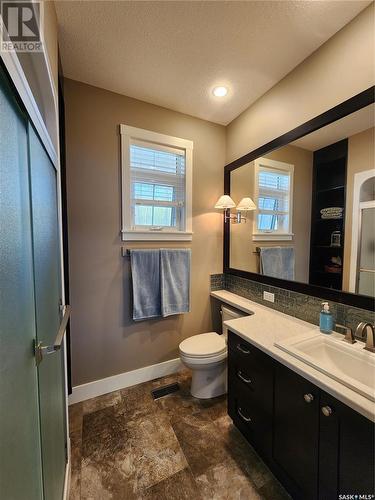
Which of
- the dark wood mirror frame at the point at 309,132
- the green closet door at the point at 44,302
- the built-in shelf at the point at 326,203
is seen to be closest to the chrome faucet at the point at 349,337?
the dark wood mirror frame at the point at 309,132

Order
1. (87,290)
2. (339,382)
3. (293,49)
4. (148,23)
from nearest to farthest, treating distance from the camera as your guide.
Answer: (339,382) → (148,23) → (293,49) → (87,290)

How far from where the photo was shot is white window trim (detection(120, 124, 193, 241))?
188cm

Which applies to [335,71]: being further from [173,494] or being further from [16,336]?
[173,494]

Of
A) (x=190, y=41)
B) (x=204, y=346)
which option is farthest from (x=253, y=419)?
(x=190, y=41)

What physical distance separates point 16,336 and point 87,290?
1.35 meters

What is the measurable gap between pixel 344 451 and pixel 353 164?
1484 millimetres

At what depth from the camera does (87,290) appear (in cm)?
182

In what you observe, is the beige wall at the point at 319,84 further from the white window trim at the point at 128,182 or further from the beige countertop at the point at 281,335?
the beige countertop at the point at 281,335

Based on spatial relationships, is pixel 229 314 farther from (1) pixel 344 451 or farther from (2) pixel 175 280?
(1) pixel 344 451

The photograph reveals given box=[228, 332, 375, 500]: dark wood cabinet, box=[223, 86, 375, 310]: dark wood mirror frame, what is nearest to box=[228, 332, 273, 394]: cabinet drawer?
box=[228, 332, 375, 500]: dark wood cabinet

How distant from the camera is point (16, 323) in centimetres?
55

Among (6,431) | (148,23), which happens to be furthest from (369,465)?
(148,23)

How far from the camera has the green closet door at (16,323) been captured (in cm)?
47

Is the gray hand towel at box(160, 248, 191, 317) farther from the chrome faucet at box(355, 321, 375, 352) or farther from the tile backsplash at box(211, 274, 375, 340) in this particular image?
the chrome faucet at box(355, 321, 375, 352)
